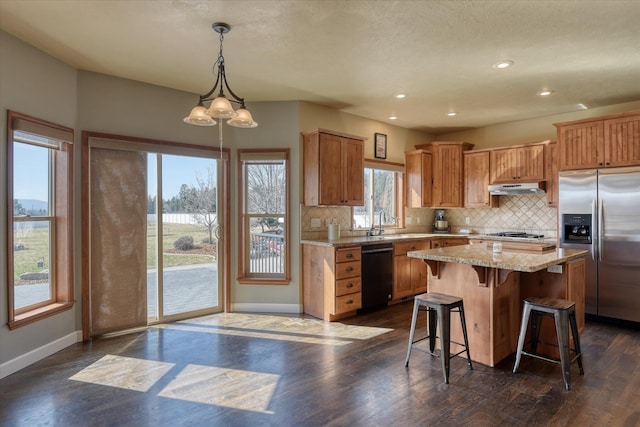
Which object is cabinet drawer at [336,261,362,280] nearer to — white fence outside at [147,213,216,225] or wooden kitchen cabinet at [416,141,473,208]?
white fence outside at [147,213,216,225]

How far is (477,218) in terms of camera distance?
249 inches

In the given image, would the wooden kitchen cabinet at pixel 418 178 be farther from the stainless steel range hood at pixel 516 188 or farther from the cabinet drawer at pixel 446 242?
the stainless steel range hood at pixel 516 188

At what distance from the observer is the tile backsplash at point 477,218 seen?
5016 millimetres

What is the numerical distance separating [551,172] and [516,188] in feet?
1.58

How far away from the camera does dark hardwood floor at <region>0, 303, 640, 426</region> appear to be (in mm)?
2359

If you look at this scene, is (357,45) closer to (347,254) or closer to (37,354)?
(347,254)

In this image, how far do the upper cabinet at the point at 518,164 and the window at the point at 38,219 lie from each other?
5.61 meters

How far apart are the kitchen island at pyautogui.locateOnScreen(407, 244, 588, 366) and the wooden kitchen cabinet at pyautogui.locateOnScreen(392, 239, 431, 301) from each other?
1.58 m

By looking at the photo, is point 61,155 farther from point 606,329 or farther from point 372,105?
point 606,329

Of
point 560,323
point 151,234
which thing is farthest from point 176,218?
point 560,323

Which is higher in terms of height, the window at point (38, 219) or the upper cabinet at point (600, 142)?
the upper cabinet at point (600, 142)

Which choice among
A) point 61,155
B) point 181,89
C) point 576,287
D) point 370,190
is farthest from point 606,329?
point 61,155

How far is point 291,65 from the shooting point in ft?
11.8

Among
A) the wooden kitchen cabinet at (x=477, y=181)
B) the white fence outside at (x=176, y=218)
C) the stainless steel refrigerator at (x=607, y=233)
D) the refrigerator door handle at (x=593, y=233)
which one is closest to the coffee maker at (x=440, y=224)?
the wooden kitchen cabinet at (x=477, y=181)
